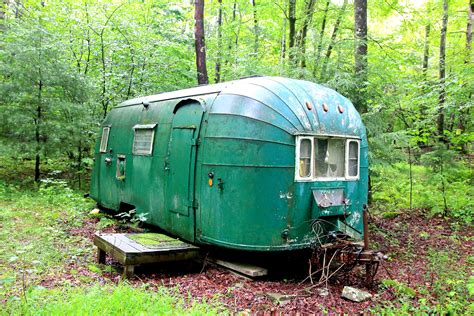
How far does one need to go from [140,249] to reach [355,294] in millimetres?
3136

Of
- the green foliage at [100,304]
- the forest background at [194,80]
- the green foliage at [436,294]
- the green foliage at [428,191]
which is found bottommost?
the green foliage at [436,294]

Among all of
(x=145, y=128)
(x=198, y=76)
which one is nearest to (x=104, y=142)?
(x=145, y=128)

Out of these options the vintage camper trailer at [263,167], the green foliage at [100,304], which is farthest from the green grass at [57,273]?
the vintage camper trailer at [263,167]

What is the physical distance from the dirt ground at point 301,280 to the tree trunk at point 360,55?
304 cm

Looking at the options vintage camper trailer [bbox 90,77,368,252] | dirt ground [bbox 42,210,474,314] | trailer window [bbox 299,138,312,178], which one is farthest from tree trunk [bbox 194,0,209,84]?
trailer window [bbox 299,138,312,178]

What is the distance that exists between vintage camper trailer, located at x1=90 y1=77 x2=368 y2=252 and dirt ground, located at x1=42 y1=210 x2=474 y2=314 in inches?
21.4

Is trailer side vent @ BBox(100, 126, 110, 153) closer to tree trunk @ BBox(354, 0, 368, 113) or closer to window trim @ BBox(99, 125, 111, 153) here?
window trim @ BBox(99, 125, 111, 153)

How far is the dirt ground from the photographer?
4812 mm

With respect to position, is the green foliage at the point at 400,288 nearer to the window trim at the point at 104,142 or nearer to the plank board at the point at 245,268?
the plank board at the point at 245,268

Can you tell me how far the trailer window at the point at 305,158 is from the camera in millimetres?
→ 5691

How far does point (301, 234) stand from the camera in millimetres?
5668

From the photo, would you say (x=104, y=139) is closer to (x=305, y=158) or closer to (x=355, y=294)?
(x=305, y=158)

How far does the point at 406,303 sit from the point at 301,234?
63.3 inches

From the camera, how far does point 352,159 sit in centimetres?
636
